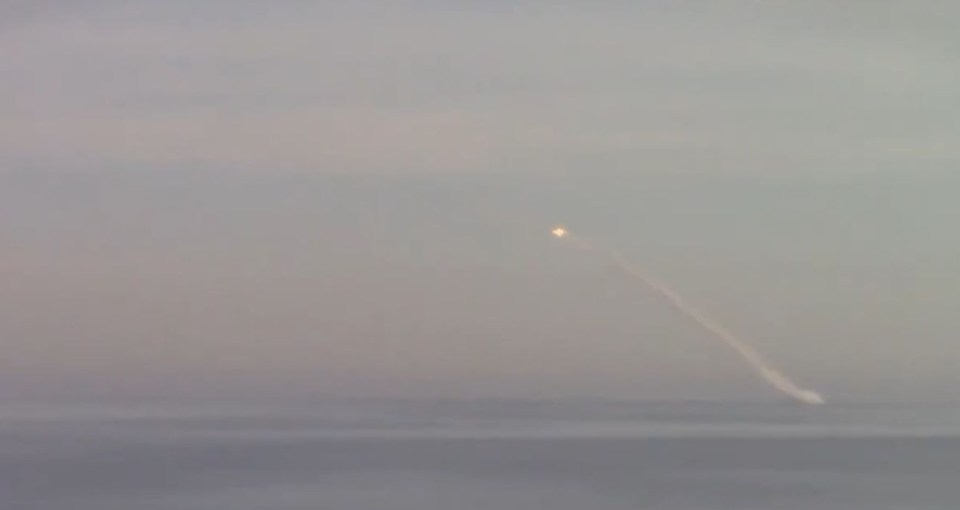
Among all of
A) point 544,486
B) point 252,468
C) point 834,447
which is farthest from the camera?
point 834,447

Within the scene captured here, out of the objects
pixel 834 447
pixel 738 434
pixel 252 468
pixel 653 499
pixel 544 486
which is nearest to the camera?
pixel 653 499

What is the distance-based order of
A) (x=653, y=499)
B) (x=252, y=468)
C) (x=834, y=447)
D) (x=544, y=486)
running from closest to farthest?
(x=653, y=499)
(x=544, y=486)
(x=252, y=468)
(x=834, y=447)

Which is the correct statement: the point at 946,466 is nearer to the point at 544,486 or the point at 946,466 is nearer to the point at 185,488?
the point at 544,486

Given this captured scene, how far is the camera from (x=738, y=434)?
213 feet

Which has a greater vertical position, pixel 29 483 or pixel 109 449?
pixel 109 449

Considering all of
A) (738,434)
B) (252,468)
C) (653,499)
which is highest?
(738,434)

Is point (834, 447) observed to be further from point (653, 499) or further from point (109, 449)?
point (109, 449)

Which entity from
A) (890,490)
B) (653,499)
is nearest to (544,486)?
(653,499)

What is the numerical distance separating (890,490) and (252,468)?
18813 mm

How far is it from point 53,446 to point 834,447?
2966 centimetres

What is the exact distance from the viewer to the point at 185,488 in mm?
36625

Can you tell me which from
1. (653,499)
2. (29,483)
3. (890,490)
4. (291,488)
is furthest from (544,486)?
(29,483)

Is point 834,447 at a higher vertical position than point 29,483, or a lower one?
higher

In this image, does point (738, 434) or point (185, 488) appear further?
point (738, 434)
